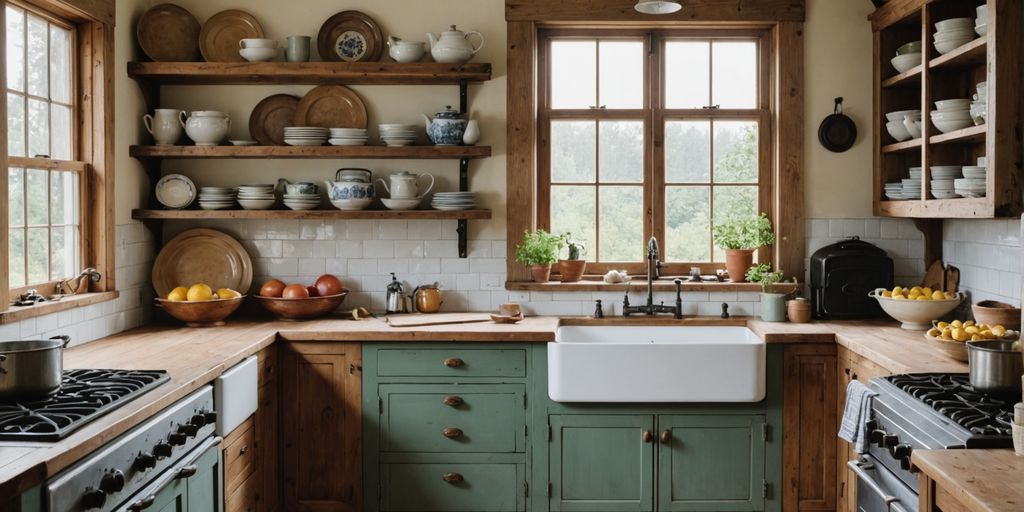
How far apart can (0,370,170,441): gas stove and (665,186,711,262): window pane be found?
2888mm

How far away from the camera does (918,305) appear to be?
419 centimetres

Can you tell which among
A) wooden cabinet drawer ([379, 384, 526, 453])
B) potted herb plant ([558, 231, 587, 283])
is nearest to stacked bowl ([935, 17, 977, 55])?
potted herb plant ([558, 231, 587, 283])

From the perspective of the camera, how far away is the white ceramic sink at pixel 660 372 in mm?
4176

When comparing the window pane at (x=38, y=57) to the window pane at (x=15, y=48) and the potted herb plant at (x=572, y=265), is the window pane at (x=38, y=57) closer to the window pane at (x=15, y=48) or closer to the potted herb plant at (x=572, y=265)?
the window pane at (x=15, y=48)

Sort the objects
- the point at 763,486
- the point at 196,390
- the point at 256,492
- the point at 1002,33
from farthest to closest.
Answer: the point at 763,486, the point at 256,492, the point at 1002,33, the point at 196,390

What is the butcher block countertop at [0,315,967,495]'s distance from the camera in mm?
2617

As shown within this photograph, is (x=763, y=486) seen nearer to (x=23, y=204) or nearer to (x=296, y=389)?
(x=296, y=389)

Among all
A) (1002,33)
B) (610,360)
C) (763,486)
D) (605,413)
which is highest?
(1002,33)

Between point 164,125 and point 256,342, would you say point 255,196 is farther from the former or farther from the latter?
point 256,342

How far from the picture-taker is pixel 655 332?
4.79m

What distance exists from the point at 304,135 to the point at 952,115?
10.1 feet

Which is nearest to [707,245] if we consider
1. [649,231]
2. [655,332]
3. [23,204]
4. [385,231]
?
[649,231]

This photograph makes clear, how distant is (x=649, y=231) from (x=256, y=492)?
2.47 m

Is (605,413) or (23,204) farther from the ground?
(23,204)
